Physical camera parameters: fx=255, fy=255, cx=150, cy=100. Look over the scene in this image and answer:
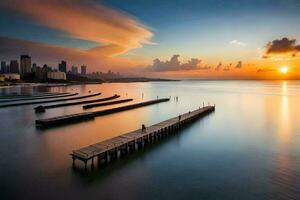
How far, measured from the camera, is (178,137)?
34.1 m

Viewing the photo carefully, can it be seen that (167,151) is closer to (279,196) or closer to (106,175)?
(106,175)

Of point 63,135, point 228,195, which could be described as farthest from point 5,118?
point 228,195

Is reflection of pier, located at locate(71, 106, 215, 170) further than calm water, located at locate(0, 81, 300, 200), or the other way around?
reflection of pier, located at locate(71, 106, 215, 170)

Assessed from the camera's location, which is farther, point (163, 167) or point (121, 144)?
point (121, 144)

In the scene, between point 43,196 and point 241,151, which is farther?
point 241,151

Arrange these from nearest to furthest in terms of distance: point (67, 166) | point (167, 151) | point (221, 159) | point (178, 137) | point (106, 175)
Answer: point (106, 175) < point (67, 166) < point (221, 159) < point (167, 151) < point (178, 137)

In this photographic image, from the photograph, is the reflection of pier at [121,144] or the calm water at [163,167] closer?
the calm water at [163,167]

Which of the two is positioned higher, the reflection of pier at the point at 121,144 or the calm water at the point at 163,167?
the reflection of pier at the point at 121,144

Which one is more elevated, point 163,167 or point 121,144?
point 121,144

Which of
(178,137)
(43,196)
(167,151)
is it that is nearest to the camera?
(43,196)

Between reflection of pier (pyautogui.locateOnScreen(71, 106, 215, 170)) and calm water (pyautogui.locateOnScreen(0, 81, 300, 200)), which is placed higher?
reflection of pier (pyautogui.locateOnScreen(71, 106, 215, 170))

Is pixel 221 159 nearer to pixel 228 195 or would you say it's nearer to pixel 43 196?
pixel 228 195

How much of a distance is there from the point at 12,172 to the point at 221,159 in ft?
62.1

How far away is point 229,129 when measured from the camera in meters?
40.1
